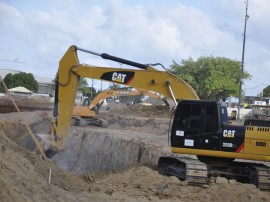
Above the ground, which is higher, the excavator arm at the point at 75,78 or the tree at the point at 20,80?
the tree at the point at 20,80

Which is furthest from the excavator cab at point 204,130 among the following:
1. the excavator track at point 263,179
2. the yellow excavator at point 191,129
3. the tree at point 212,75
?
the tree at point 212,75

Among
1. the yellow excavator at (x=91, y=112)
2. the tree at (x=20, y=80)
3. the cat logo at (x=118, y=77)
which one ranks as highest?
the tree at (x=20, y=80)

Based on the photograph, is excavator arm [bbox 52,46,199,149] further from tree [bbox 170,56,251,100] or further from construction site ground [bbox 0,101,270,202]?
tree [bbox 170,56,251,100]

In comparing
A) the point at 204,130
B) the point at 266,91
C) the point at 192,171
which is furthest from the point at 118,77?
the point at 266,91

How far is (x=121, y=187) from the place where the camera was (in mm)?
12930

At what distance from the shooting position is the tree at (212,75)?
62656 mm

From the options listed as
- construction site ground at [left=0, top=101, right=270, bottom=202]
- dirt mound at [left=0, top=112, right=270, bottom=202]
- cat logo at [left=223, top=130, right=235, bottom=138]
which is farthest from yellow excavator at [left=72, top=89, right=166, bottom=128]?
cat logo at [left=223, top=130, right=235, bottom=138]

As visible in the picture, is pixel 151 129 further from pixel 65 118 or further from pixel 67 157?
pixel 65 118

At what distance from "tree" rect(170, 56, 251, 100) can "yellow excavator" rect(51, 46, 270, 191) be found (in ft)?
156

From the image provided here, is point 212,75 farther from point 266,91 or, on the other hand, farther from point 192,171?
point 192,171

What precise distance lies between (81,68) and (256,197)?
637 centimetres

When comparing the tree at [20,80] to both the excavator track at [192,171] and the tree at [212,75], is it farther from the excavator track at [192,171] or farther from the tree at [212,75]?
the excavator track at [192,171]

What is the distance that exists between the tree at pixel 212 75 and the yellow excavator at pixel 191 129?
47644 mm

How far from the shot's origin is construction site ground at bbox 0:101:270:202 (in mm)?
8383
